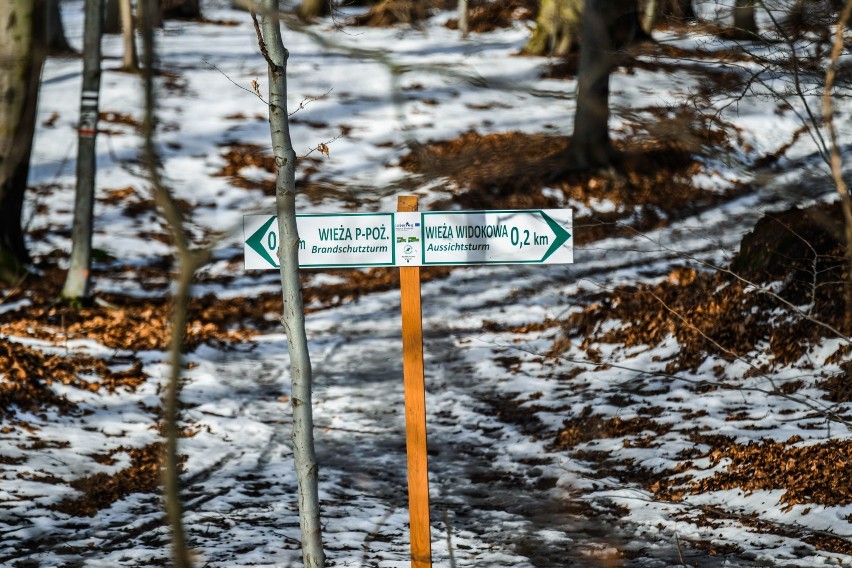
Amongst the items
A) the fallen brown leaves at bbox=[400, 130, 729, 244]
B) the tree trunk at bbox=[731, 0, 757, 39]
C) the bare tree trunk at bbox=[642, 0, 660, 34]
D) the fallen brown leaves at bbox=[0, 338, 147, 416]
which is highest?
the bare tree trunk at bbox=[642, 0, 660, 34]

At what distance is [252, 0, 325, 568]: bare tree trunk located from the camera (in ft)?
11.7

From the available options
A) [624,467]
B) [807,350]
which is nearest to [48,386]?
[624,467]

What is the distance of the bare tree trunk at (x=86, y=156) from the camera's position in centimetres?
977

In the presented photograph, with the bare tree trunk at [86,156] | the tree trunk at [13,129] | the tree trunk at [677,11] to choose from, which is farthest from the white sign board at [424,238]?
the bare tree trunk at [86,156]

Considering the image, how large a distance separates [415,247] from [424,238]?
0.19 ft

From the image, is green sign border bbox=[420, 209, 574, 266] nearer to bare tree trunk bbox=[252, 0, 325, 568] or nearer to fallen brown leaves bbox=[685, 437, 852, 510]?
bare tree trunk bbox=[252, 0, 325, 568]

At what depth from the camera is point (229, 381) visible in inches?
352

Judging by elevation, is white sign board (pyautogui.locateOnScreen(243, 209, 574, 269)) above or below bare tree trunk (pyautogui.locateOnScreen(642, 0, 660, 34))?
below

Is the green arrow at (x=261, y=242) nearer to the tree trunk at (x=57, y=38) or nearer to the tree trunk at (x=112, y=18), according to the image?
the tree trunk at (x=57, y=38)

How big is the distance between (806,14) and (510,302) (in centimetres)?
652

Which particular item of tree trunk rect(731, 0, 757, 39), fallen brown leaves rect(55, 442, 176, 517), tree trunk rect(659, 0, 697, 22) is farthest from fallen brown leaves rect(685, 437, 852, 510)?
fallen brown leaves rect(55, 442, 176, 517)

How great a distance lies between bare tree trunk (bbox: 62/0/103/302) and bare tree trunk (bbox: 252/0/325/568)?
22.2 ft

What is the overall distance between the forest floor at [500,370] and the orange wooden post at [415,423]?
18.2 inches

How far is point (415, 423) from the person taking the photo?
4.15m
